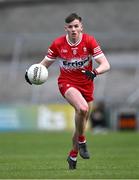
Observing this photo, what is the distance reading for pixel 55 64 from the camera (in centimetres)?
3481

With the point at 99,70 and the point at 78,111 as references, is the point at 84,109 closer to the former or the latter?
the point at 78,111

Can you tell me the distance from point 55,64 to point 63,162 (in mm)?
19643

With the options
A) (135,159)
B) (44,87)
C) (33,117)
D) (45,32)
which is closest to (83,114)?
(135,159)

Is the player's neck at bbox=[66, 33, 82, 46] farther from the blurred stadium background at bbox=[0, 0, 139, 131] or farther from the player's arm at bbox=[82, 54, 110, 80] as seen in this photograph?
the blurred stadium background at bbox=[0, 0, 139, 131]

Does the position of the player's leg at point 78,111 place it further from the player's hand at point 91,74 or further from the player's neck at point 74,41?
the player's neck at point 74,41

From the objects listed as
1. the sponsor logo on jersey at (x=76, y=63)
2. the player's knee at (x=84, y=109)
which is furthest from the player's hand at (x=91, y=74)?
the player's knee at (x=84, y=109)

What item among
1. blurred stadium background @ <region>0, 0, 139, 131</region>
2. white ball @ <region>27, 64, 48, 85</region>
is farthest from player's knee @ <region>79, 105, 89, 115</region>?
blurred stadium background @ <region>0, 0, 139, 131</region>

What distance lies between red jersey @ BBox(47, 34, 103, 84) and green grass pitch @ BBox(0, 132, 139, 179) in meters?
1.58

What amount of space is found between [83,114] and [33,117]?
61.0 feet

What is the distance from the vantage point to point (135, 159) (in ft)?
53.0

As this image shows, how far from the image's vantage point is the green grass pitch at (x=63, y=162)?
40.3 feet

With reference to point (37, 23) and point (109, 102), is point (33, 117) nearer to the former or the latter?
point (109, 102)

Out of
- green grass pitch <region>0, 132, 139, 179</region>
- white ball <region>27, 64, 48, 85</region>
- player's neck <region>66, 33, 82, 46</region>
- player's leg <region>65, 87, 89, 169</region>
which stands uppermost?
player's neck <region>66, 33, 82, 46</region>

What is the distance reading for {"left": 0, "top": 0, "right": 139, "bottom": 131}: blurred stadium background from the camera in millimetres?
31797
